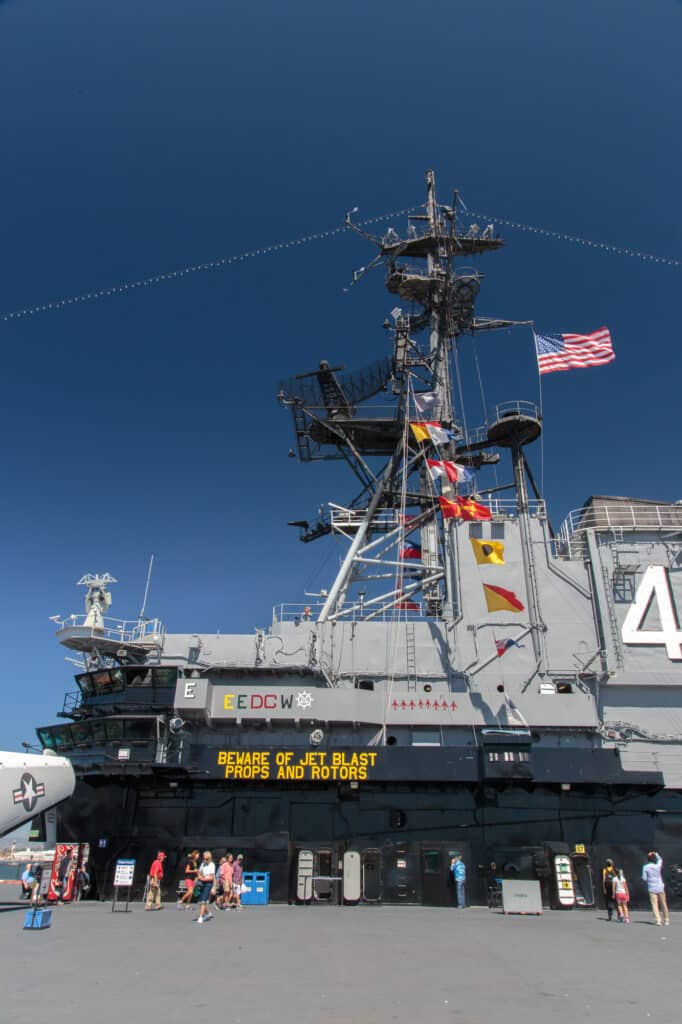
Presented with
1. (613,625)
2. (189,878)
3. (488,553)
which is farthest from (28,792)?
(613,625)

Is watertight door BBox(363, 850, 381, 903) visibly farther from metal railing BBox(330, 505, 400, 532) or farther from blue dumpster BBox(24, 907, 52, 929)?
metal railing BBox(330, 505, 400, 532)

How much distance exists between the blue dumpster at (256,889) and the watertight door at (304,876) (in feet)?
2.92

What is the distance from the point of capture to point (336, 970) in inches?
380

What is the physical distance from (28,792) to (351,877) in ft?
29.4

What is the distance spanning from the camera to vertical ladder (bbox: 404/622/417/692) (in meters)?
21.1

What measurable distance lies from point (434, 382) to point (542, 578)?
1140 centimetres

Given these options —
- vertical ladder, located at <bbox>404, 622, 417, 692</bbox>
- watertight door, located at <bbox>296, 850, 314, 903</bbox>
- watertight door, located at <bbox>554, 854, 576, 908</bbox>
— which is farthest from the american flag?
watertight door, located at <bbox>296, 850, 314, 903</bbox>

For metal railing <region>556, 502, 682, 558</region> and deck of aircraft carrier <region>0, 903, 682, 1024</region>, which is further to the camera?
metal railing <region>556, 502, 682, 558</region>

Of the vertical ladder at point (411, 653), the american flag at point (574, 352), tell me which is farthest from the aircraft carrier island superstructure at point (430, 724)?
the american flag at point (574, 352)

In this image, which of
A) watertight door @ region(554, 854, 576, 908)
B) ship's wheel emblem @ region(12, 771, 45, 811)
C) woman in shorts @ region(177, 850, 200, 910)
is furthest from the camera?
watertight door @ region(554, 854, 576, 908)

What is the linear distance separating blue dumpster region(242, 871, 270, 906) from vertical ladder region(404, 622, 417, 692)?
7.01m

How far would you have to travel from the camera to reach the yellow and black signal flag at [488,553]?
2220 cm

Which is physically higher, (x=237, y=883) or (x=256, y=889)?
(x=237, y=883)

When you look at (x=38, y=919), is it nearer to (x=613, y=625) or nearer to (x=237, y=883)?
(x=237, y=883)
